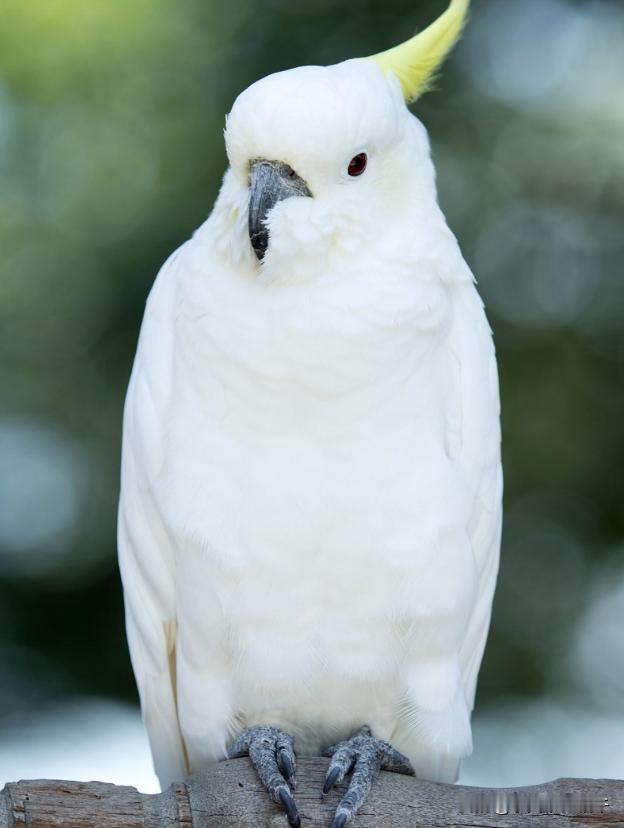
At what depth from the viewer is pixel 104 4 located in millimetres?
3650

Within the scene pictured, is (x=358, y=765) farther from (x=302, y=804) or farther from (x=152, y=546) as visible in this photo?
(x=152, y=546)

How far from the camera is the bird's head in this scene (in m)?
1.93

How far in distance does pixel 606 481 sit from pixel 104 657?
1698mm

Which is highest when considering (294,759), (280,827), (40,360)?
(40,360)

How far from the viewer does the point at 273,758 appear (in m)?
2.10

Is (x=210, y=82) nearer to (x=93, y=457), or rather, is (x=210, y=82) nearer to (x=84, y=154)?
(x=84, y=154)

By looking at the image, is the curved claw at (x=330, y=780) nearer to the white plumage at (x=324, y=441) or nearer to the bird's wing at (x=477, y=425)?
the white plumage at (x=324, y=441)

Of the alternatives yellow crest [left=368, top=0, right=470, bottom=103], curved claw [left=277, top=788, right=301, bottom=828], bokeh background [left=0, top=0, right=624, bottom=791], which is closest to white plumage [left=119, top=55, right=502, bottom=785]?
yellow crest [left=368, top=0, right=470, bottom=103]

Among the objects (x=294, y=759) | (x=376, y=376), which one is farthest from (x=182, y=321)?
(x=294, y=759)

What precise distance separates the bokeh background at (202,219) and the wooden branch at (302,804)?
175cm

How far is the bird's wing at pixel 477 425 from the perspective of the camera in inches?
88.6

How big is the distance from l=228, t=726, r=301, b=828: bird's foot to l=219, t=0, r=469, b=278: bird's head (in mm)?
854

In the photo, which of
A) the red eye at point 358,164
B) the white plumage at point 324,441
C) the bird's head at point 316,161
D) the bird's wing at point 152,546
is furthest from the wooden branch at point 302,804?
the red eye at point 358,164

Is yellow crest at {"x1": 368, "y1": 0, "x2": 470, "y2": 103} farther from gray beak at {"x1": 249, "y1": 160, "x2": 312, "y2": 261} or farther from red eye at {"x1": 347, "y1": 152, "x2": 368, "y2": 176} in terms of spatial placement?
gray beak at {"x1": 249, "y1": 160, "x2": 312, "y2": 261}
